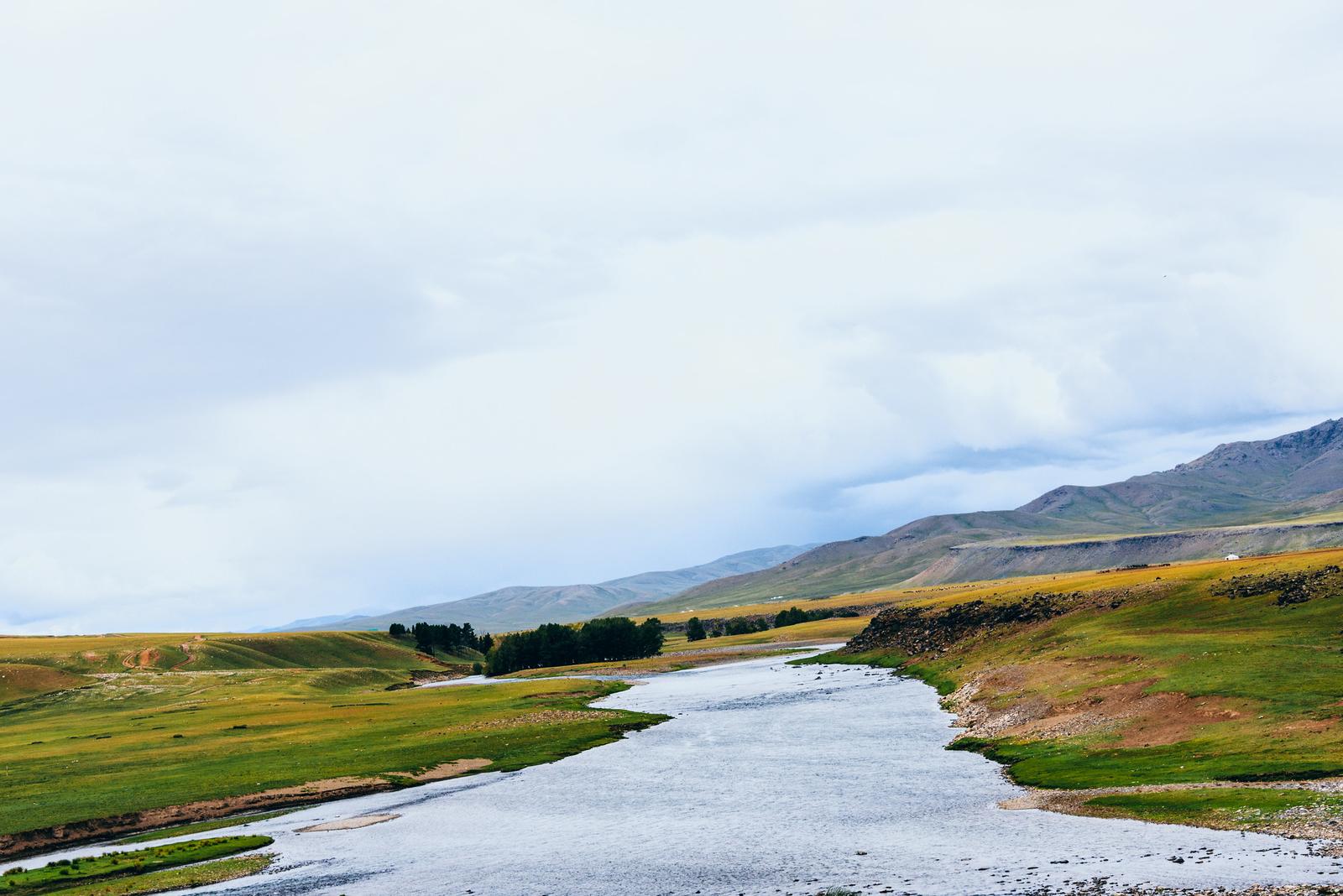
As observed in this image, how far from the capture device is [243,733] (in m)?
106

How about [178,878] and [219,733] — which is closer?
[178,878]

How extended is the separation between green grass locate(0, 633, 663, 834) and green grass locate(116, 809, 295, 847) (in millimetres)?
4678

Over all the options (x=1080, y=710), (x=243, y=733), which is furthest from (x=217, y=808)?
(x=1080, y=710)

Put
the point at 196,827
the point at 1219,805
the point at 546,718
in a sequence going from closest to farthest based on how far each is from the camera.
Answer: the point at 1219,805 < the point at 196,827 < the point at 546,718

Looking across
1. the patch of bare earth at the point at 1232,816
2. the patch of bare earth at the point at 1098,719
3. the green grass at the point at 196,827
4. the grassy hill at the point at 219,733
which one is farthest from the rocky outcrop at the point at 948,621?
the green grass at the point at 196,827

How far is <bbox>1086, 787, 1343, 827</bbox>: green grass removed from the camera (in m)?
41.9

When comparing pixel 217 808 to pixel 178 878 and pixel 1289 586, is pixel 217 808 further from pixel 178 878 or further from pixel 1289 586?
pixel 1289 586

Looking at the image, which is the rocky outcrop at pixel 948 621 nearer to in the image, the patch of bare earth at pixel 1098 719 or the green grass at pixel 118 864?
the patch of bare earth at pixel 1098 719

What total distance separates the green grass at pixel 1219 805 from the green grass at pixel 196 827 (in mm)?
52034

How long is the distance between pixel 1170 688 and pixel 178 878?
204 ft

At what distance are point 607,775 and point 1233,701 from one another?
4212cm

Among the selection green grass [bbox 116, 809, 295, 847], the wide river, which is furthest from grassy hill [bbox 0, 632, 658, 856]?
the wide river

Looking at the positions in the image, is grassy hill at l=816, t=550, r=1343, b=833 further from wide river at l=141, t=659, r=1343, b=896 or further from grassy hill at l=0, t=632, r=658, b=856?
grassy hill at l=0, t=632, r=658, b=856

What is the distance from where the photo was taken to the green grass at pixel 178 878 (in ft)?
157
